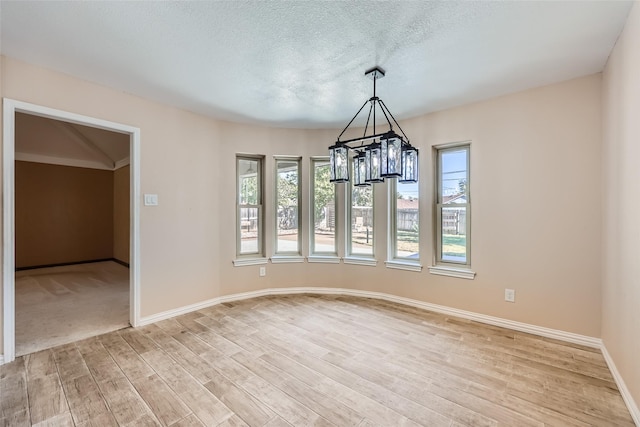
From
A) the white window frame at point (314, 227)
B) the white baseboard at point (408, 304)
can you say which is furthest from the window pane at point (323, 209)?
the white baseboard at point (408, 304)

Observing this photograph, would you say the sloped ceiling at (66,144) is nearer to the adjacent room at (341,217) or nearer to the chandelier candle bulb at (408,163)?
the adjacent room at (341,217)

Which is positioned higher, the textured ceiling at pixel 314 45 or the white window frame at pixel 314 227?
the textured ceiling at pixel 314 45

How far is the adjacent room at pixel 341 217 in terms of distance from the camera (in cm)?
190

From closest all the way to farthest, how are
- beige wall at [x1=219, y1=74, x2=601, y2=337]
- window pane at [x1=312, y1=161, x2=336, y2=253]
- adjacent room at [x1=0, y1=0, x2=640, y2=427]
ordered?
adjacent room at [x1=0, y1=0, x2=640, y2=427]
beige wall at [x1=219, y1=74, x2=601, y2=337]
window pane at [x1=312, y1=161, x2=336, y2=253]

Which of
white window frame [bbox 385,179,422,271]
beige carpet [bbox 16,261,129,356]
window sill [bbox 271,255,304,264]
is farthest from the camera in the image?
window sill [bbox 271,255,304,264]

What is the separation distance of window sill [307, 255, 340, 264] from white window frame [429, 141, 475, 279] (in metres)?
1.40

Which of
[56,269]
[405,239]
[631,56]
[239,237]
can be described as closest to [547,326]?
[405,239]

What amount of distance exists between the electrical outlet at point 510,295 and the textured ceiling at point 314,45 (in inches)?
85.4

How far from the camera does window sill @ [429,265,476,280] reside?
11.1ft

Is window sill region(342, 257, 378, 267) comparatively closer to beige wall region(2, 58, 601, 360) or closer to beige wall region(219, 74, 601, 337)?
beige wall region(2, 58, 601, 360)

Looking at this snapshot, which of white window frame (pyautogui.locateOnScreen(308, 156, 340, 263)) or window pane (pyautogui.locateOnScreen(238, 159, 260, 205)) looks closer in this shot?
window pane (pyautogui.locateOnScreen(238, 159, 260, 205))

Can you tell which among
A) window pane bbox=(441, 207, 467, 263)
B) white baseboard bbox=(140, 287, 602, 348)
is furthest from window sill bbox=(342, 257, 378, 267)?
window pane bbox=(441, 207, 467, 263)

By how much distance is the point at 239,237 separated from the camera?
4277mm

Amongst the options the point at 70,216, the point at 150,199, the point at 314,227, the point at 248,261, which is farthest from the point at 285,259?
the point at 70,216
